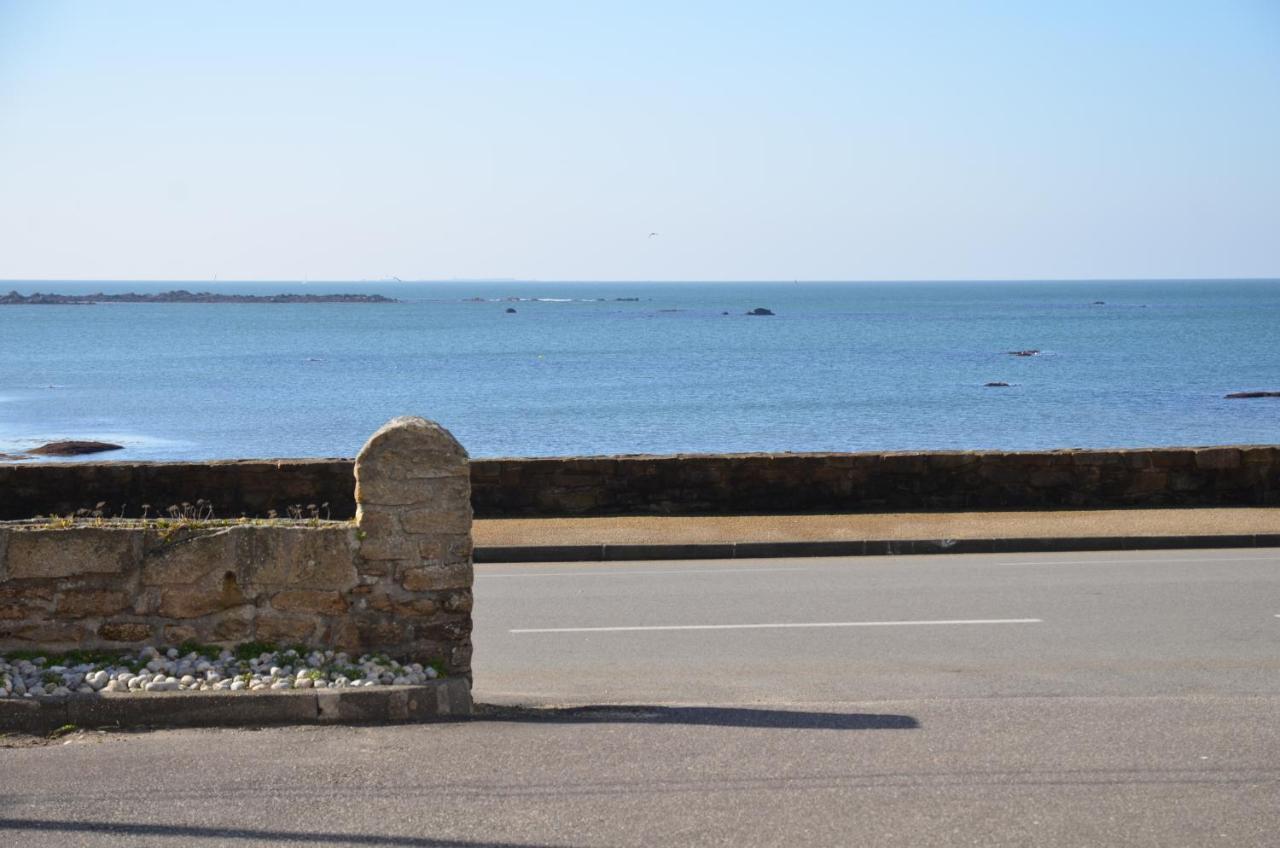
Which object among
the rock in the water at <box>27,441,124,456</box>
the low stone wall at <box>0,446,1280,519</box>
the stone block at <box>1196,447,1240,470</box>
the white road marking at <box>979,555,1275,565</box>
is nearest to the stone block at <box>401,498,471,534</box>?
the white road marking at <box>979,555,1275,565</box>

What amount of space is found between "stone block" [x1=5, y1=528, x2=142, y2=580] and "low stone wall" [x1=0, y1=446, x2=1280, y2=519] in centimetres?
825

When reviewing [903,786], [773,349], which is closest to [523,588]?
[903,786]

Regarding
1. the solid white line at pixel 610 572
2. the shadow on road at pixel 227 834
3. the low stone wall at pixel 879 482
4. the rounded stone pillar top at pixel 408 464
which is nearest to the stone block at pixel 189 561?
the rounded stone pillar top at pixel 408 464

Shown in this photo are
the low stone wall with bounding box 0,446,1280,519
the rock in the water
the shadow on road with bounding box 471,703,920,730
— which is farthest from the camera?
the rock in the water

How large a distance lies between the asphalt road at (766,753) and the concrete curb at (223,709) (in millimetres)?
169

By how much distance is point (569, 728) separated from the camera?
24.2 ft

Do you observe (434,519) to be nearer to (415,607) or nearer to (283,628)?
(415,607)

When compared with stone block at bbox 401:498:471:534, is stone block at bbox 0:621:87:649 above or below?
below

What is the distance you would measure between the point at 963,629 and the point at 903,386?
2621 inches

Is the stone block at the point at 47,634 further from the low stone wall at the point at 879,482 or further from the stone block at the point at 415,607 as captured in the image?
the low stone wall at the point at 879,482

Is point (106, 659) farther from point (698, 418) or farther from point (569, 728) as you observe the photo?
point (698, 418)

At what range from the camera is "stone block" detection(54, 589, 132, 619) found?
7789 mm

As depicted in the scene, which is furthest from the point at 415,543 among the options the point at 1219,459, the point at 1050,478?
the point at 1219,459

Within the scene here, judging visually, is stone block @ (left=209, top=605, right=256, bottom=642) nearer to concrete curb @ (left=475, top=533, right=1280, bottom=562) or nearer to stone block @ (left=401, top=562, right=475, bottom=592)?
stone block @ (left=401, top=562, right=475, bottom=592)
